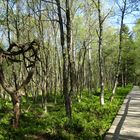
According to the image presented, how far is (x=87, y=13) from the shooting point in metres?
33.8

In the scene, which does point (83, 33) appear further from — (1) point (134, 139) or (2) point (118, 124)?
(1) point (134, 139)

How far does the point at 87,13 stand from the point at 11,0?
9.80 meters

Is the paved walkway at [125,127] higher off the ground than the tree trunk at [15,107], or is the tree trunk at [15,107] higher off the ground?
the tree trunk at [15,107]

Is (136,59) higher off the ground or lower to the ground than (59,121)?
higher

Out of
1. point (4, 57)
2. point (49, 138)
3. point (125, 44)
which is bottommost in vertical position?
point (49, 138)

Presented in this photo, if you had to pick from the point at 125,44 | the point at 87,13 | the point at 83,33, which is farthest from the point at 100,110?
the point at 125,44

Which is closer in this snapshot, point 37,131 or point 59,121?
point 37,131

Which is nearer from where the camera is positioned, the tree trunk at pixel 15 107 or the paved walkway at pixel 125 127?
the paved walkway at pixel 125 127

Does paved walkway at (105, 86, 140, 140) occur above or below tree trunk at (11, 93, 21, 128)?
below

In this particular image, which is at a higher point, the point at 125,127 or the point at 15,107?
the point at 15,107

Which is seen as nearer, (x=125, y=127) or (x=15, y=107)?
(x=15, y=107)

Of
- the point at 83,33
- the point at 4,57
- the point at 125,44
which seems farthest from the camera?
the point at 125,44

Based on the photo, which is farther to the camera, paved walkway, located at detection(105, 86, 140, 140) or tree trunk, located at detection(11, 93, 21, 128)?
tree trunk, located at detection(11, 93, 21, 128)

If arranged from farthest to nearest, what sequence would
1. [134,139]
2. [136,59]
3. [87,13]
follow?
[136,59], [87,13], [134,139]
